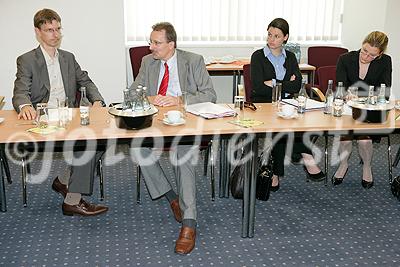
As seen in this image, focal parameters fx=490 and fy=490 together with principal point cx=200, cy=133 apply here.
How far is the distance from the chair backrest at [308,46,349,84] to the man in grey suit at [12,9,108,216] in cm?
293

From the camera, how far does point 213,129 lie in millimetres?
2598

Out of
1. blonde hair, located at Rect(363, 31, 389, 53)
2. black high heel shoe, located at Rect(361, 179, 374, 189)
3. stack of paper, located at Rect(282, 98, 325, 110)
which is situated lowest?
black high heel shoe, located at Rect(361, 179, 374, 189)

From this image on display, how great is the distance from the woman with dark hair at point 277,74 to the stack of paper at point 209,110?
70 cm

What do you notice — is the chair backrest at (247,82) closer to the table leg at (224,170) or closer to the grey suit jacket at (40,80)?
the table leg at (224,170)

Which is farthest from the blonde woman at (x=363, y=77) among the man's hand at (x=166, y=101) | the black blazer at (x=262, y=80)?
the man's hand at (x=166, y=101)

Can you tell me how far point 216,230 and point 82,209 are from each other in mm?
875

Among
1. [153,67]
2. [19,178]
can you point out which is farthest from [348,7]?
[19,178]

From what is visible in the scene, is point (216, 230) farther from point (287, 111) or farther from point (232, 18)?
point (232, 18)

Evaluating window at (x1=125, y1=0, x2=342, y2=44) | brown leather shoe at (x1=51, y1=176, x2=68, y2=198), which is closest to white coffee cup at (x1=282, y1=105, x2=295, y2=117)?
brown leather shoe at (x1=51, y1=176, x2=68, y2=198)

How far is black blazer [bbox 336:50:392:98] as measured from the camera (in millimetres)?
3822

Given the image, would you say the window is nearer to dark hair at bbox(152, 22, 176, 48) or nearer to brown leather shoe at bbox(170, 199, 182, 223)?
dark hair at bbox(152, 22, 176, 48)

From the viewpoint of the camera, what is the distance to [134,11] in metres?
5.45

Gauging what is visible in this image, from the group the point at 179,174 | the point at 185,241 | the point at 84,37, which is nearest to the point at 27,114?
the point at 179,174

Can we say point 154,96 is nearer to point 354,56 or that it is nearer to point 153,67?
point 153,67
